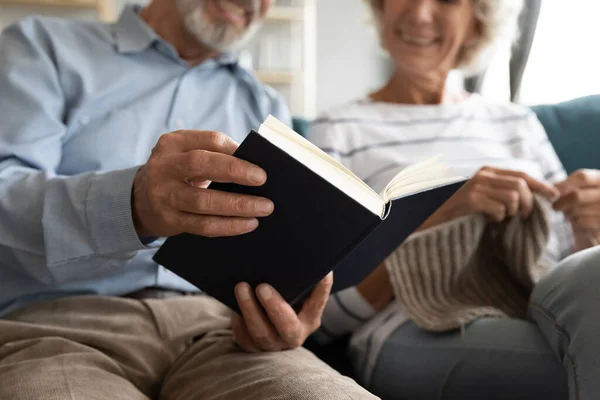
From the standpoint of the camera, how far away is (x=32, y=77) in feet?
3.50

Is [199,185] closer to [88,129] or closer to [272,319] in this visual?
[272,319]

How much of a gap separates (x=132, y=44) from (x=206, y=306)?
57 cm

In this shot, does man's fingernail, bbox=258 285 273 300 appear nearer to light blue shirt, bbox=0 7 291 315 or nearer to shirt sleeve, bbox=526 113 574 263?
light blue shirt, bbox=0 7 291 315

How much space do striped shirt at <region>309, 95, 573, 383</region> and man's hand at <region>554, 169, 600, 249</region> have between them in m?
0.12

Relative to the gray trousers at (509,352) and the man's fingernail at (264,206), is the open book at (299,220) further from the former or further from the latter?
the gray trousers at (509,352)

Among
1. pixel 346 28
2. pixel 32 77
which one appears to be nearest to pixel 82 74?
pixel 32 77

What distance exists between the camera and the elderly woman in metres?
0.87

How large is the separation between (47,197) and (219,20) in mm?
616

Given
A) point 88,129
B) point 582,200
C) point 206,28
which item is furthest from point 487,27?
point 88,129

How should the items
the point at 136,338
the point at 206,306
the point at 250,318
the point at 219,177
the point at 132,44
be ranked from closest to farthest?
1. the point at 219,177
2. the point at 250,318
3. the point at 136,338
4. the point at 206,306
5. the point at 132,44

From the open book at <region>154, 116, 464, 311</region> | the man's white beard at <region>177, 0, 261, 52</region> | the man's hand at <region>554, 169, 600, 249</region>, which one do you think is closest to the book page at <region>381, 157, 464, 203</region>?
the open book at <region>154, 116, 464, 311</region>

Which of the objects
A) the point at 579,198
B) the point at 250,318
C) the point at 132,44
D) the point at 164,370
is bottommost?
the point at 164,370

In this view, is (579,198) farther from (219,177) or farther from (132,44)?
(132,44)

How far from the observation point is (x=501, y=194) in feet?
3.33
